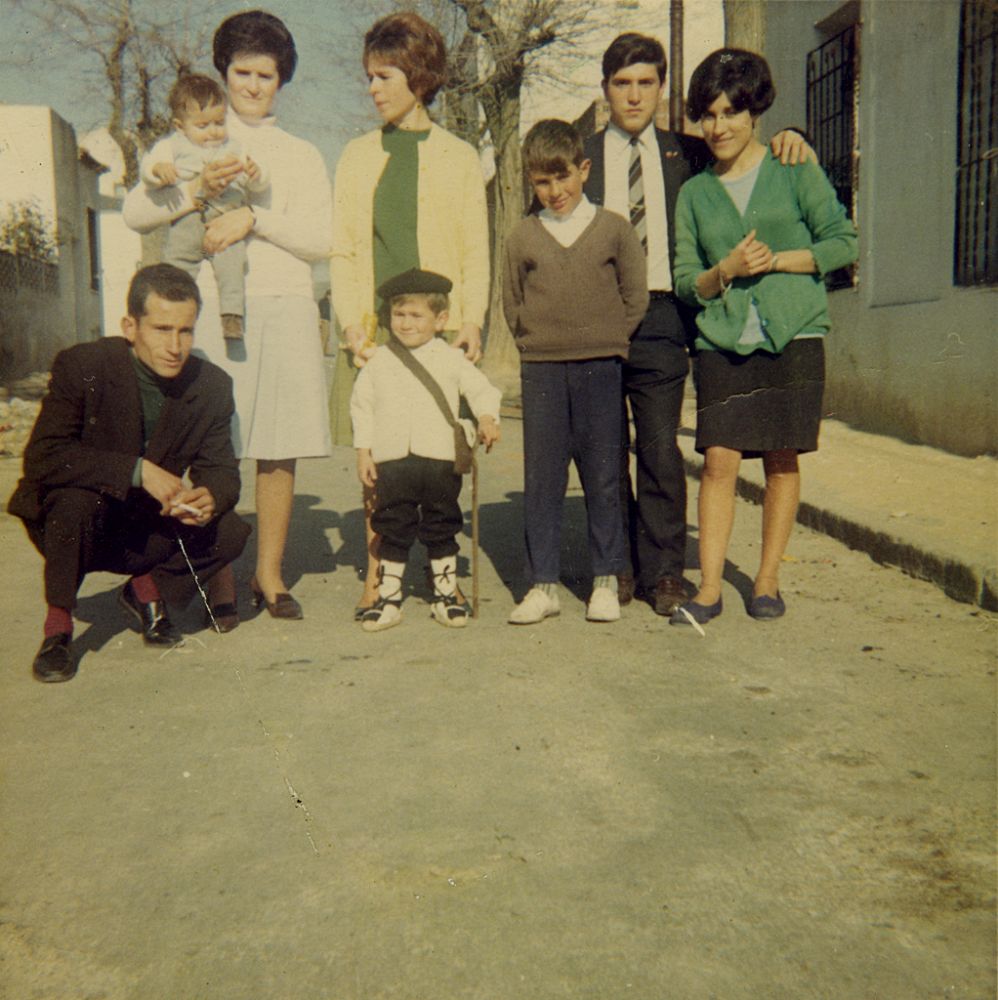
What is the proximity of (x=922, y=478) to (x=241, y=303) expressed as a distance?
15.2 feet

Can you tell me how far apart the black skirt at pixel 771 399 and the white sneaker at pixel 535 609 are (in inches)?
33.4

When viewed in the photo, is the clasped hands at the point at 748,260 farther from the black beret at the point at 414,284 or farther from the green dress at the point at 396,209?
the green dress at the point at 396,209

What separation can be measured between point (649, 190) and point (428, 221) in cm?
91

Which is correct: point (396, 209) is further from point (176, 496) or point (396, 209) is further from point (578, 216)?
point (176, 496)

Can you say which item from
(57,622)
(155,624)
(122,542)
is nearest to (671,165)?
(122,542)

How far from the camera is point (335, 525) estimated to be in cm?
703

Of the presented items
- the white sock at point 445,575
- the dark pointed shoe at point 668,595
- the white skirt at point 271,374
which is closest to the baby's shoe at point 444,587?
the white sock at point 445,575

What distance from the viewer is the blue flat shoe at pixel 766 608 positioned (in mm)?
4684

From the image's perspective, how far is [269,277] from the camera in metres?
4.75

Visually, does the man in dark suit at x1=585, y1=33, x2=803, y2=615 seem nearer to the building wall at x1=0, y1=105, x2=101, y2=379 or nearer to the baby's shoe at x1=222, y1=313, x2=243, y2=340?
the baby's shoe at x1=222, y1=313, x2=243, y2=340

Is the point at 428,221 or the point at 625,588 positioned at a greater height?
the point at 428,221

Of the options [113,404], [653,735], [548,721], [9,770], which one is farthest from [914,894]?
[113,404]

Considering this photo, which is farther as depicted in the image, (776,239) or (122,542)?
(776,239)

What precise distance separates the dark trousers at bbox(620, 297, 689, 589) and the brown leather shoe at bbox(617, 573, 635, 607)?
0.08 metres
